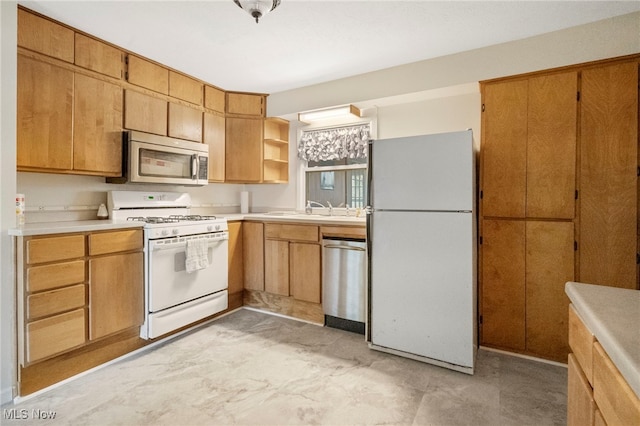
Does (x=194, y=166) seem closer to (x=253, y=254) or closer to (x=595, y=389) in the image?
(x=253, y=254)

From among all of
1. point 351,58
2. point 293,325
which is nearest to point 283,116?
point 351,58

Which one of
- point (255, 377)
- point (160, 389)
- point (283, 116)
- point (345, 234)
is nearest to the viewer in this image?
point (160, 389)

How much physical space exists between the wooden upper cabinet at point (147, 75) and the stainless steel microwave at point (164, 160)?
0.47 m

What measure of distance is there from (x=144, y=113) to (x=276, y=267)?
192 centimetres

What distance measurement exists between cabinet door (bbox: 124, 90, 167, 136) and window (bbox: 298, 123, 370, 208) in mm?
1578

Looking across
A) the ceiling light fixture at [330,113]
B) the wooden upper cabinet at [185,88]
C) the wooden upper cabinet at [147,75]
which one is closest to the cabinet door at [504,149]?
the ceiling light fixture at [330,113]

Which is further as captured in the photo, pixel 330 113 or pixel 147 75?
Result: pixel 330 113

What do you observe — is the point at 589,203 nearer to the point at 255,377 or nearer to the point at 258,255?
the point at 255,377

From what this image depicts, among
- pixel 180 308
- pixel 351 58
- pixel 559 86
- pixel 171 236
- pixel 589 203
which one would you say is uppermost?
pixel 351 58

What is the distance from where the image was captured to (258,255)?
11.1 ft

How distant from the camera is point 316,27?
230 cm

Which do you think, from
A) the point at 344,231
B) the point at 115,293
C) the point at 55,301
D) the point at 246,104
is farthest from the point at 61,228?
the point at 246,104

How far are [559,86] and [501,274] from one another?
1.48 m

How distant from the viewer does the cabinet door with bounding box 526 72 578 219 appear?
7.46ft
